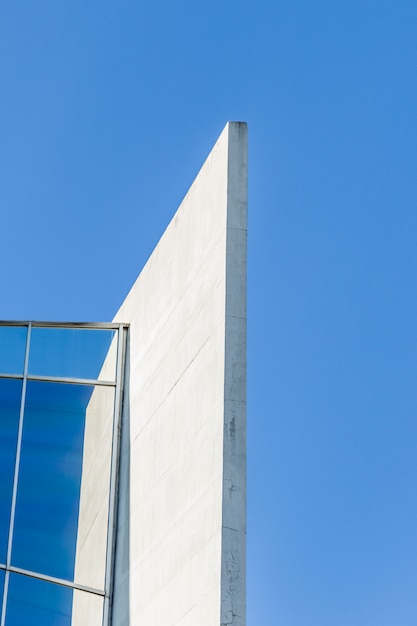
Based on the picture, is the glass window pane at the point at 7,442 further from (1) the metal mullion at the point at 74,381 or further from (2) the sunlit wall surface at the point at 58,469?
(1) the metal mullion at the point at 74,381

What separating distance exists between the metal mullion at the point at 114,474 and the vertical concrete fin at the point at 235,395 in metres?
3.95

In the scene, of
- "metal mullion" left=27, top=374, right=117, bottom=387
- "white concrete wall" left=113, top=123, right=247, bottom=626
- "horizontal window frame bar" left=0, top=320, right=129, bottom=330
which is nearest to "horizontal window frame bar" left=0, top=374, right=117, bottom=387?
"metal mullion" left=27, top=374, right=117, bottom=387

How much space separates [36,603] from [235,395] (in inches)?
177

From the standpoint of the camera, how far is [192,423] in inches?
507

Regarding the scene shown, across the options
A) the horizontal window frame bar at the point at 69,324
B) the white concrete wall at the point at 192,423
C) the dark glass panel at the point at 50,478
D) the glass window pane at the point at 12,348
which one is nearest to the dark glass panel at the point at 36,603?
the dark glass panel at the point at 50,478

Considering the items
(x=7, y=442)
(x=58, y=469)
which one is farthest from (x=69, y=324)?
(x=58, y=469)

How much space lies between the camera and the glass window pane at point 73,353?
15.9 metres

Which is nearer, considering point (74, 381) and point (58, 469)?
point (58, 469)

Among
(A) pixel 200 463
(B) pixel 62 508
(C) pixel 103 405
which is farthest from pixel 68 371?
(A) pixel 200 463

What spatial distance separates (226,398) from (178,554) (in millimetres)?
1930

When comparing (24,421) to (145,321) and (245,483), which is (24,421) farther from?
(245,483)

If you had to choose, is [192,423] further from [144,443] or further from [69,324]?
[69,324]

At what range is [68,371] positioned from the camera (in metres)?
16.0

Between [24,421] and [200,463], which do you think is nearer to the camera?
[200,463]
